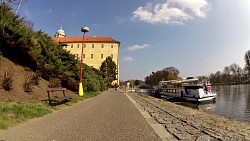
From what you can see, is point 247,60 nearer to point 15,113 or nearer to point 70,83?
point 70,83

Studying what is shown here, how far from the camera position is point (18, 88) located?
36.4ft

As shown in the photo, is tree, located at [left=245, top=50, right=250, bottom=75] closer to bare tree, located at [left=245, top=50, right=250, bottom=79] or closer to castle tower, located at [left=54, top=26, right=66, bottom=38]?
bare tree, located at [left=245, top=50, right=250, bottom=79]

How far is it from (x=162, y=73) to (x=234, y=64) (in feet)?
142

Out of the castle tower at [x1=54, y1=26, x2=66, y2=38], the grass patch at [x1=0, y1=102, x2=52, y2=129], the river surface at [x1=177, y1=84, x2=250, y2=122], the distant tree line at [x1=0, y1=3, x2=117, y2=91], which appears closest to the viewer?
the grass patch at [x1=0, y1=102, x2=52, y2=129]

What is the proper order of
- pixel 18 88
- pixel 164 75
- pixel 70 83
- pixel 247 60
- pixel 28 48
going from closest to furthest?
pixel 18 88 < pixel 28 48 < pixel 70 83 < pixel 247 60 < pixel 164 75

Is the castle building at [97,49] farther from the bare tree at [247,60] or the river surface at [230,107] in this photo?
the river surface at [230,107]

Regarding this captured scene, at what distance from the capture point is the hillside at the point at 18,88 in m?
9.93

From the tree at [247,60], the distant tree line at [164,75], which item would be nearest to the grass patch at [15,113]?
the distant tree line at [164,75]

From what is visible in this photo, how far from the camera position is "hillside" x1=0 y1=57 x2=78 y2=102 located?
9.93 meters

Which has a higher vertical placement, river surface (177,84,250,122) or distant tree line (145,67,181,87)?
distant tree line (145,67,181,87)

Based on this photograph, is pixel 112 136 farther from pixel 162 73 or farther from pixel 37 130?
pixel 162 73

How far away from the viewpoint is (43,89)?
13711mm

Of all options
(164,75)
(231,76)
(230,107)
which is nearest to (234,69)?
(231,76)

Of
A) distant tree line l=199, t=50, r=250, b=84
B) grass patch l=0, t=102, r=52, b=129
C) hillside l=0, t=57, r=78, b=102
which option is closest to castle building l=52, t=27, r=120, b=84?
distant tree line l=199, t=50, r=250, b=84
